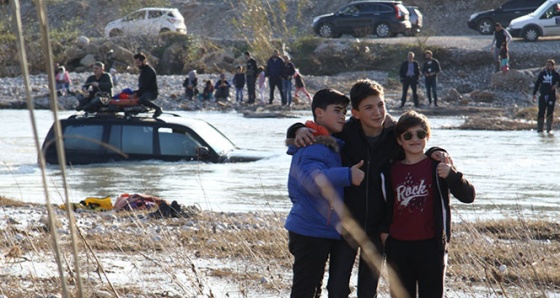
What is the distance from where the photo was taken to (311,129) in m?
5.26

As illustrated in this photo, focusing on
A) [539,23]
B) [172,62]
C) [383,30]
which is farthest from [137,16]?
[539,23]

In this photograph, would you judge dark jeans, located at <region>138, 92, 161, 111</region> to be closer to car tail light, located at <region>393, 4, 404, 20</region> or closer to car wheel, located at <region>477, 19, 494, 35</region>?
car tail light, located at <region>393, 4, 404, 20</region>

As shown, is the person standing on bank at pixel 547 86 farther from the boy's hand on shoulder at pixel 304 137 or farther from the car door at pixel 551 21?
the boy's hand on shoulder at pixel 304 137

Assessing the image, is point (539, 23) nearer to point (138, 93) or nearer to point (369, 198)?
point (138, 93)

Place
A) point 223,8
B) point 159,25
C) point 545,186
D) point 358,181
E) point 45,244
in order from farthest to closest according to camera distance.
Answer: point 223,8 → point 159,25 → point 545,186 → point 45,244 → point 358,181

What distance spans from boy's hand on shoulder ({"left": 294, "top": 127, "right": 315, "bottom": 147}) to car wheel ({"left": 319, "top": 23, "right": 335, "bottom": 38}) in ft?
155

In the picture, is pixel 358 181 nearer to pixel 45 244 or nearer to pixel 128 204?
pixel 45 244

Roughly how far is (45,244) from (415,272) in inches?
164

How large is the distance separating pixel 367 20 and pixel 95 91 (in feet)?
104

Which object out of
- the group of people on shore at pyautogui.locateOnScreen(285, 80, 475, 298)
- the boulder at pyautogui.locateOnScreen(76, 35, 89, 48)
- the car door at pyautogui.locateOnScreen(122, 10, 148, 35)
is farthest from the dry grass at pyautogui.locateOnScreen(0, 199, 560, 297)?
the car door at pyautogui.locateOnScreen(122, 10, 148, 35)

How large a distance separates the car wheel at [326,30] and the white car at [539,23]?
9085mm

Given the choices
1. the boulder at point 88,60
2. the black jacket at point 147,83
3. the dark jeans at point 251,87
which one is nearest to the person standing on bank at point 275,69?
the dark jeans at point 251,87

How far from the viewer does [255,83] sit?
4084 cm

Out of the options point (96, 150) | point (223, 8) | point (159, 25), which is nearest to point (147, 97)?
point (96, 150)
